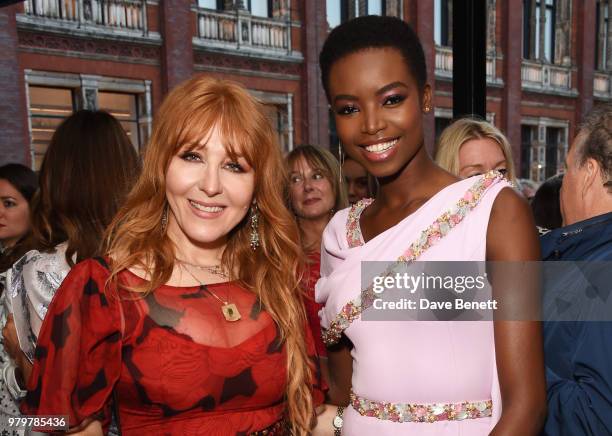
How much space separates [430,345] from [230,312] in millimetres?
456

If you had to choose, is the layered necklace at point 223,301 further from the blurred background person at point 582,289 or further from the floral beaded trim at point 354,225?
the blurred background person at point 582,289

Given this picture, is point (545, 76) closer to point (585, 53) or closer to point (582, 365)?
point (585, 53)

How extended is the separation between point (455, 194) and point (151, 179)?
686 millimetres

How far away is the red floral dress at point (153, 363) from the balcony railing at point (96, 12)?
23.2 ft

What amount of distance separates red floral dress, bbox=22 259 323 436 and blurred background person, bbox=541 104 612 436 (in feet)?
1.94

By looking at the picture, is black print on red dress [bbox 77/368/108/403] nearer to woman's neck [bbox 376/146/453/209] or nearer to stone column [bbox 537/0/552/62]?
woman's neck [bbox 376/146/453/209]

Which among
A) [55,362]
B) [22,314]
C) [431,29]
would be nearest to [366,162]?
[55,362]

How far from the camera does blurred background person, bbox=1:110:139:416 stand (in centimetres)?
173

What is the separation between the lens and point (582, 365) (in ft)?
3.47

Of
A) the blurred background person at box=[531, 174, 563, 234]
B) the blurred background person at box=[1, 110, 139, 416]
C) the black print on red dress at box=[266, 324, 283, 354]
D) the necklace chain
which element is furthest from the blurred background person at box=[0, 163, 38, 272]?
the blurred background person at box=[531, 174, 563, 234]

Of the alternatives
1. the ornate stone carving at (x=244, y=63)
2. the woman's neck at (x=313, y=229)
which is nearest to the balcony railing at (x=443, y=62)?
the ornate stone carving at (x=244, y=63)

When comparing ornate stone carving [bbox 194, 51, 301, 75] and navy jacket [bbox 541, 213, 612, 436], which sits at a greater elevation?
ornate stone carving [bbox 194, 51, 301, 75]

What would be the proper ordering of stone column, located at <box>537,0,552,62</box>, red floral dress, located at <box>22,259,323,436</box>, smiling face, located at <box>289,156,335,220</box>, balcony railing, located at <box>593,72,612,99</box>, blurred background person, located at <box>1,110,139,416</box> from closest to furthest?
red floral dress, located at <box>22,259,323,436</box> → blurred background person, located at <box>1,110,139,416</box> → smiling face, located at <box>289,156,335,220</box> → stone column, located at <box>537,0,552,62</box> → balcony railing, located at <box>593,72,612,99</box>

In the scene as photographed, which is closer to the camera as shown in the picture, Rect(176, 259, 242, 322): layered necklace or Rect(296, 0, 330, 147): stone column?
Rect(176, 259, 242, 322): layered necklace
